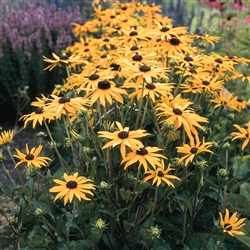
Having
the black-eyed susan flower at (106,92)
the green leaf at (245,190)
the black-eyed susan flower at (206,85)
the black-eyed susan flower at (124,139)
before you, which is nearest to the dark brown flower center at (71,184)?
the black-eyed susan flower at (124,139)

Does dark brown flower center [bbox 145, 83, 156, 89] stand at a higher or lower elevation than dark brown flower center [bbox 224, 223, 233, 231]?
higher

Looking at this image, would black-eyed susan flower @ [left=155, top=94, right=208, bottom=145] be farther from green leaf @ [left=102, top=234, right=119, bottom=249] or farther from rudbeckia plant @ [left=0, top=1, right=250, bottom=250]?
green leaf @ [left=102, top=234, right=119, bottom=249]

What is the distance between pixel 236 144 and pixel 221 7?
160 cm

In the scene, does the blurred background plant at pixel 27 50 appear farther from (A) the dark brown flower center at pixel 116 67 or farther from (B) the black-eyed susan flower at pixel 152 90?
(B) the black-eyed susan flower at pixel 152 90

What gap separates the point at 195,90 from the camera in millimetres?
1830

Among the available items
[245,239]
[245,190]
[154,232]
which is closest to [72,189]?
[154,232]

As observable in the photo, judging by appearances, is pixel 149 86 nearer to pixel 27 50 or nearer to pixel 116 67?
pixel 116 67

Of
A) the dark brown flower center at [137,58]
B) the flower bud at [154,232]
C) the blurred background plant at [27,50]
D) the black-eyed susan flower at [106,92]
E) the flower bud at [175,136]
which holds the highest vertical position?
the dark brown flower center at [137,58]

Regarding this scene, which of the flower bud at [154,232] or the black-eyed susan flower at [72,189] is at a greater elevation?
the black-eyed susan flower at [72,189]

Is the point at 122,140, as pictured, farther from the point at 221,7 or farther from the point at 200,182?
the point at 221,7

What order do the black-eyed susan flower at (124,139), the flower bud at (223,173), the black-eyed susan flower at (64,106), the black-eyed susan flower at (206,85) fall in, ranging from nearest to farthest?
the black-eyed susan flower at (124,139) < the black-eyed susan flower at (64,106) < the flower bud at (223,173) < the black-eyed susan flower at (206,85)

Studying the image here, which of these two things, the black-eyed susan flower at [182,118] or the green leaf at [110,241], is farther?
the green leaf at [110,241]

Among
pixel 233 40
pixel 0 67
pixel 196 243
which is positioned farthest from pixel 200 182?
pixel 233 40

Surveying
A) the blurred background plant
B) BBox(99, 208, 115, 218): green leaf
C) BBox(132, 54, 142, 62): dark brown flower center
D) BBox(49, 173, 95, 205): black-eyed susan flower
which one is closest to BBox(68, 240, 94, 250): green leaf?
BBox(99, 208, 115, 218): green leaf
